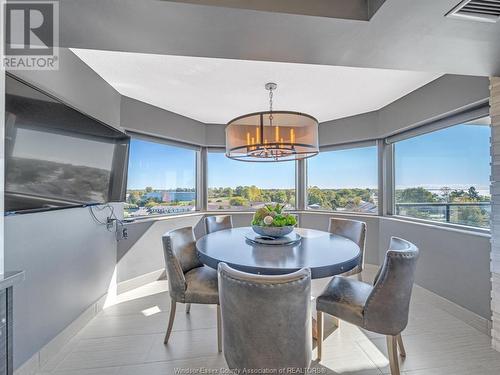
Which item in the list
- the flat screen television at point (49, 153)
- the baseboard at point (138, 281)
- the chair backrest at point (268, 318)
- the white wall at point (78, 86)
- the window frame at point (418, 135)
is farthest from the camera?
the baseboard at point (138, 281)

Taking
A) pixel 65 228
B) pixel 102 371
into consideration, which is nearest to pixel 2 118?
pixel 65 228

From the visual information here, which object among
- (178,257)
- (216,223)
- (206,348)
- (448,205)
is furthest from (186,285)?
(448,205)

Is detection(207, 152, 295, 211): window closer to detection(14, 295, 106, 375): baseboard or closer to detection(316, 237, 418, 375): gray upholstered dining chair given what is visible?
detection(14, 295, 106, 375): baseboard

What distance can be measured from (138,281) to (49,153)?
2.11 metres

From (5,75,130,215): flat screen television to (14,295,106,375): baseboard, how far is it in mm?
1061

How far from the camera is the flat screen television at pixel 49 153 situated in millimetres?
1396

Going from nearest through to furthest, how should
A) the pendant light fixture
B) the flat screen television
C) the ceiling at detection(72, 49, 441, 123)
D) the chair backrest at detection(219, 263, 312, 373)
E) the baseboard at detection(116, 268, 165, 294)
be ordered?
the chair backrest at detection(219, 263, 312, 373)
the flat screen television
the pendant light fixture
the ceiling at detection(72, 49, 441, 123)
the baseboard at detection(116, 268, 165, 294)

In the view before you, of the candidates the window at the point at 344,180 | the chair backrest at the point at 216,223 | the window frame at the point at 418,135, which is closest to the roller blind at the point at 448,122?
the window frame at the point at 418,135

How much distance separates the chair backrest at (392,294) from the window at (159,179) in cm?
298

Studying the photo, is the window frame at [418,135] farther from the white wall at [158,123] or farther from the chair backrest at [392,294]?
the white wall at [158,123]

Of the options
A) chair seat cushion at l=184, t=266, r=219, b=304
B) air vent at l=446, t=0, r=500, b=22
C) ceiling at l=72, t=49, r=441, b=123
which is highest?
ceiling at l=72, t=49, r=441, b=123

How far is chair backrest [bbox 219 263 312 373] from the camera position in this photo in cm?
116

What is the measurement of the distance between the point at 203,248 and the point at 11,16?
186cm

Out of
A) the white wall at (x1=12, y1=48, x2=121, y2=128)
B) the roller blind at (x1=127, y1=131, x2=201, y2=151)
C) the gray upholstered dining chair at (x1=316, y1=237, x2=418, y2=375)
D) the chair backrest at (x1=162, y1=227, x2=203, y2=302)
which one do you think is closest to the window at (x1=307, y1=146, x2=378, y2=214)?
the roller blind at (x1=127, y1=131, x2=201, y2=151)
